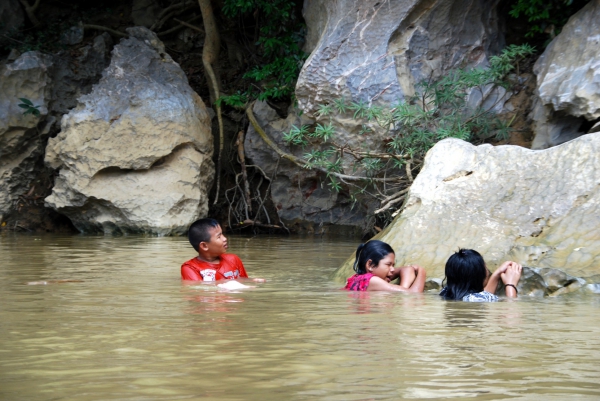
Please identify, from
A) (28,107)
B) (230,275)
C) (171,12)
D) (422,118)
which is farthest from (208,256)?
(171,12)

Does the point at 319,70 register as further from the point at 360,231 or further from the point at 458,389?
the point at 458,389

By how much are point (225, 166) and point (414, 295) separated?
26.2ft

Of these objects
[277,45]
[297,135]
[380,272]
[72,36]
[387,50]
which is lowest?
[380,272]

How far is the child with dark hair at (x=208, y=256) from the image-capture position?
21.4 ft

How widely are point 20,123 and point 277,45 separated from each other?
4114 millimetres

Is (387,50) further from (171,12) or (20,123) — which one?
(20,123)

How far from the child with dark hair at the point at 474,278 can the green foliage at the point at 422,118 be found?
381 centimetres

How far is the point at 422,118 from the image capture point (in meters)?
9.69

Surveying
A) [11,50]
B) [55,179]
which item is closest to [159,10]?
[11,50]

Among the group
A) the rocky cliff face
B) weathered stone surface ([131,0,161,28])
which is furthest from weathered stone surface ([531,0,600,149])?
weathered stone surface ([131,0,161,28])

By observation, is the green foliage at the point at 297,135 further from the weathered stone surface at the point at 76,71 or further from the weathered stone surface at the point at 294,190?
the weathered stone surface at the point at 76,71

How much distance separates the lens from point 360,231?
12.1 meters

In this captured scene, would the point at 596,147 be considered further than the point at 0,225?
No

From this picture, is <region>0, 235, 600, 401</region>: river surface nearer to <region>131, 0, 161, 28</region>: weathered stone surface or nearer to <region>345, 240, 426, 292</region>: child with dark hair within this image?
<region>345, 240, 426, 292</region>: child with dark hair
